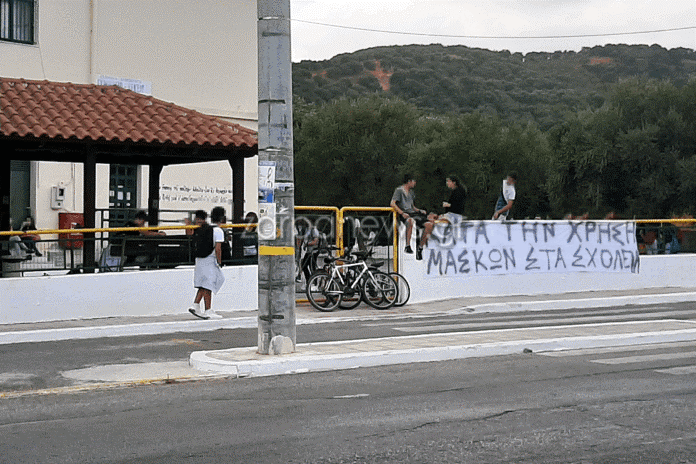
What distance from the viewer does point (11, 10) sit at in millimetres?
27031

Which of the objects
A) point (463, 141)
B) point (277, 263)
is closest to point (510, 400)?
point (277, 263)

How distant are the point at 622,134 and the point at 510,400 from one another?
129ft

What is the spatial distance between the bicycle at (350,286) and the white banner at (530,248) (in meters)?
1.60

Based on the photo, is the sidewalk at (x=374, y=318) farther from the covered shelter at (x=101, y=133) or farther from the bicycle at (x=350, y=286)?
the covered shelter at (x=101, y=133)

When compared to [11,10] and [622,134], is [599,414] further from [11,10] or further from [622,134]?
[622,134]

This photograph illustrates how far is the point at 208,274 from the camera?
14.7 m

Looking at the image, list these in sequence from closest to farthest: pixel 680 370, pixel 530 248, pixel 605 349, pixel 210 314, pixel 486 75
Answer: pixel 680 370
pixel 605 349
pixel 210 314
pixel 530 248
pixel 486 75

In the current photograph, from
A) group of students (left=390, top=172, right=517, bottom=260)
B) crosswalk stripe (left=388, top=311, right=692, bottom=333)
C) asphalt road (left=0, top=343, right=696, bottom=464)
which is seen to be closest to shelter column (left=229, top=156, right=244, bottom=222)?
group of students (left=390, top=172, right=517, bottom=260)

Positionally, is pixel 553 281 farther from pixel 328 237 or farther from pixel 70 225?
pixel 70 225

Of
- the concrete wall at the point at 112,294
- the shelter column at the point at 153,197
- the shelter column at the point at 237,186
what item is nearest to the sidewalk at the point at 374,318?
the concrete wall at the point at 112,294

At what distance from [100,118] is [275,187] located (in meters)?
9.67

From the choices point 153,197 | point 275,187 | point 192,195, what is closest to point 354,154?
point 192,195

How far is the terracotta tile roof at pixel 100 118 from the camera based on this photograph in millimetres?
17703

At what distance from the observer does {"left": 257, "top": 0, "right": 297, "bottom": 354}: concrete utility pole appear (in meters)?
10.3
